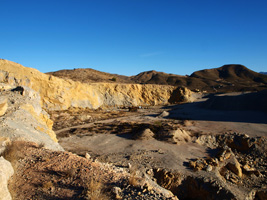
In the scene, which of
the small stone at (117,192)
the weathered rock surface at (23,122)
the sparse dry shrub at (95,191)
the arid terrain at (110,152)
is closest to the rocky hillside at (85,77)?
the arid terrain at (110,152)

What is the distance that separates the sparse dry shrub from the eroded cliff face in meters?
20.8

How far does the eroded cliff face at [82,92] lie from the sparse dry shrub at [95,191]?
68.2 feet

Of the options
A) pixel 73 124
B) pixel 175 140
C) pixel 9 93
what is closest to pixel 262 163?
pixel 175 140

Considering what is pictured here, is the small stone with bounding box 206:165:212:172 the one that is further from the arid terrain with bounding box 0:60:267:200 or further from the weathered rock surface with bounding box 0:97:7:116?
the weathered rock surface with bounding box 0:97:7:116

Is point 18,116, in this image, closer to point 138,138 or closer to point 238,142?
point 138,138

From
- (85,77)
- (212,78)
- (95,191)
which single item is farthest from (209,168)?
(212,78)

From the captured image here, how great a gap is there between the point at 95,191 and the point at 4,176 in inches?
71.4

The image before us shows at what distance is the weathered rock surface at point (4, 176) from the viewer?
314cm

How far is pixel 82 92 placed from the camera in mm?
28094

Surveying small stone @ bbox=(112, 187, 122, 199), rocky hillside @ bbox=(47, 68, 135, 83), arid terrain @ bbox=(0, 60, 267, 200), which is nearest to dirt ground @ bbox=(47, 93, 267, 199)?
arid terrain @ bbox=(0, 60, 267, 200)

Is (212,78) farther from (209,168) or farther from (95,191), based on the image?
(95,191)

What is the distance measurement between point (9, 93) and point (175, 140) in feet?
33.9

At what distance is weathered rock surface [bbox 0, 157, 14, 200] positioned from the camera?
10.3 feet

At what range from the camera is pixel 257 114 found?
1995 cm
